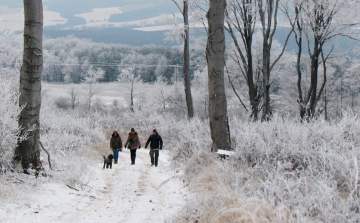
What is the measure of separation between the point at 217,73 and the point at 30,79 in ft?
13.5

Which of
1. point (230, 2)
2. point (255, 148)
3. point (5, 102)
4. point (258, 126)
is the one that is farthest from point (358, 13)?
point (5, 102)

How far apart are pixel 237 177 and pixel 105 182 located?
4.37m

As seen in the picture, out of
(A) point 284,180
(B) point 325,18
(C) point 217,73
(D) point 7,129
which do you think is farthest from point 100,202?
(B) point 325,18

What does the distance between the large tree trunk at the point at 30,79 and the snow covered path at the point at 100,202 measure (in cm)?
87

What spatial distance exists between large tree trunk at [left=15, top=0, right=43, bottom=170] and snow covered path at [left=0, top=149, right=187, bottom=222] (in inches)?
34.3

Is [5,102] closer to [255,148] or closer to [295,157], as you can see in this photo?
[255,148]

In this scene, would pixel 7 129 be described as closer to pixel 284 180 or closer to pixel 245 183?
pixel 245 183

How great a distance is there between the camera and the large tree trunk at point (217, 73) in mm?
7395

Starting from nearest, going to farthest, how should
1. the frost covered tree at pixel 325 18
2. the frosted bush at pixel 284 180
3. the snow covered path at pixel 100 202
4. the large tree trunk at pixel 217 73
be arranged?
1. the frosted bush at pixel 284 180
2. the snow covered path at pixel 100 202
3. the large tree trunk at pixel 217 73
4. the frost covered tree at pixel 325 18

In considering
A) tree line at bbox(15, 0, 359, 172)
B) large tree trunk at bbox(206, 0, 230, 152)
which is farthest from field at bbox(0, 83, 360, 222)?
large tree trunk at bbox(206, 0, 230, 152)

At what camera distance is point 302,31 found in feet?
50.4

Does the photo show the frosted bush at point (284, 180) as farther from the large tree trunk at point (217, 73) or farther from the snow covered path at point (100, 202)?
the large tree trunk at point (217, 73)

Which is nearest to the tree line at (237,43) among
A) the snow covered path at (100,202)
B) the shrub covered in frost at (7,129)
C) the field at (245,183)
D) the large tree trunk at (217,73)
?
the large tree trunk at (217,73)

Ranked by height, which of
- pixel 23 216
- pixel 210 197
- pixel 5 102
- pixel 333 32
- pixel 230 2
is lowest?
pixel 23 216
